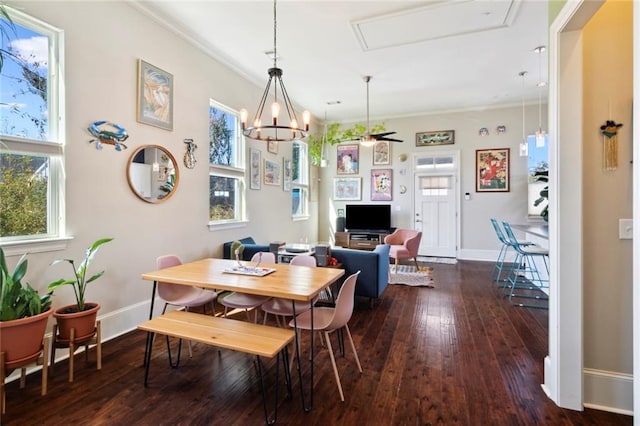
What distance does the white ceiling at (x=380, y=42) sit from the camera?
3.22 m

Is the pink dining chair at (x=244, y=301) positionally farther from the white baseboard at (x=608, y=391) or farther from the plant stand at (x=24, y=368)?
the white baseboard at (x=608, y=391)

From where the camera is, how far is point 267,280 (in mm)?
2244

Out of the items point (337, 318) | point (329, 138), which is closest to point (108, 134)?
point (337, 318)

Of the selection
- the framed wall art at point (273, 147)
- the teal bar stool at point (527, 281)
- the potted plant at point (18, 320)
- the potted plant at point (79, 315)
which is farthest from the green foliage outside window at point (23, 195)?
the teal bar stool at point (527, 281)

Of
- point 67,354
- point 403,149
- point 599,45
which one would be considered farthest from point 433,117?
point 67,354

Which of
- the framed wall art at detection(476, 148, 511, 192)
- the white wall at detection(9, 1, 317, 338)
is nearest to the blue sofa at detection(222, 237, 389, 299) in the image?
the white wall at detection(9, 1, 317, 338)

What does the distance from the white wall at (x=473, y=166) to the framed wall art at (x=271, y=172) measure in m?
2.65

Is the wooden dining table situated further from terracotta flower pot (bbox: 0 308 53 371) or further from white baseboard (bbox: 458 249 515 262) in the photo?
white baseboard (bbox: 458 249 515 262)

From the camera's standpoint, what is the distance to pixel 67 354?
2.58 m

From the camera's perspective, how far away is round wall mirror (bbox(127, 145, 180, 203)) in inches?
124

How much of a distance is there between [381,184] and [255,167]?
3462 millimetres

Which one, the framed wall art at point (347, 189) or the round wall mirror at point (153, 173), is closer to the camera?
the round wall mirror at point (153, 173)

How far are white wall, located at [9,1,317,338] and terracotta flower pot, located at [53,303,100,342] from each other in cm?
30

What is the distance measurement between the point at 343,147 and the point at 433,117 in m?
2.16
